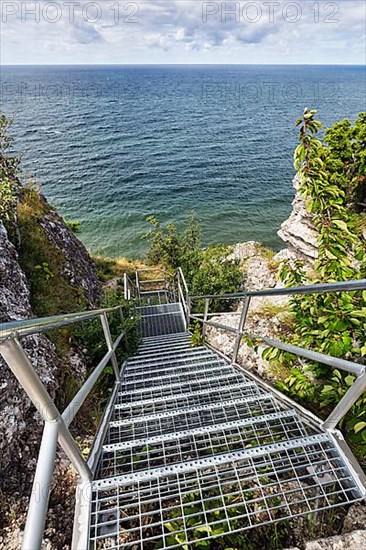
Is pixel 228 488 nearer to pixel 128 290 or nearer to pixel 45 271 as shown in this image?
pixel 45 271

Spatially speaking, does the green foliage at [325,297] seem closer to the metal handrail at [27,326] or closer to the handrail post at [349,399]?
the handrail post at [349,399]

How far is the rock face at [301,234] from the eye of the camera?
26.4 ft

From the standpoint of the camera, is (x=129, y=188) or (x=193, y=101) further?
(x=193, y=101)

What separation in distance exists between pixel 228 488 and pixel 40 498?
1.14 m

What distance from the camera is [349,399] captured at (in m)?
1.52

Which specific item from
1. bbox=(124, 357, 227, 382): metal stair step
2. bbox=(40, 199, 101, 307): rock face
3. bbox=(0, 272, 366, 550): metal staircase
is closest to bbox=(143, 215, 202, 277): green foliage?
bbox=(40, 199, 101, 307): rock face

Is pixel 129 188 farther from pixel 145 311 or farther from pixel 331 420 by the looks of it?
pixel 331 420

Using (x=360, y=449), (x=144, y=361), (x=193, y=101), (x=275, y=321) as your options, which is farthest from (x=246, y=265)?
(x=193, y=101)

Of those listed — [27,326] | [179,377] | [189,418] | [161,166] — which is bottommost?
[179,377]

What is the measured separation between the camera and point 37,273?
5.74 metres

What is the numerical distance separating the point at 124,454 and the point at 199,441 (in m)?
0.50

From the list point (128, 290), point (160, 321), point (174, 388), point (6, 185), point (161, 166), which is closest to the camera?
point (174, 388)

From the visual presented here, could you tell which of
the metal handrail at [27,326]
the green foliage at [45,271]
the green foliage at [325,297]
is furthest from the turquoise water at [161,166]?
the metal handrail at [27,326]

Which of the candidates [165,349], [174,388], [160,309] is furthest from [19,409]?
[160,309]
